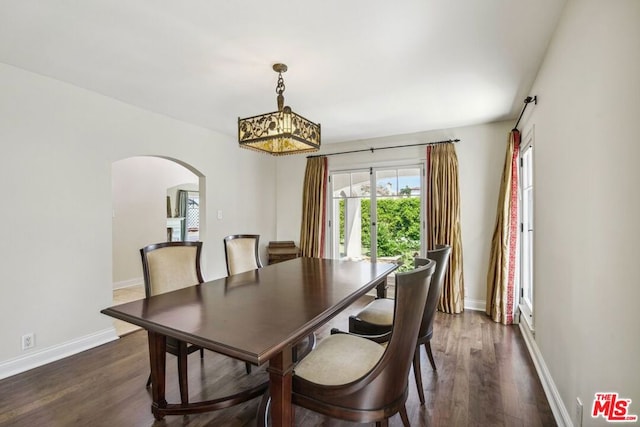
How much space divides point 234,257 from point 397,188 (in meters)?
2.64

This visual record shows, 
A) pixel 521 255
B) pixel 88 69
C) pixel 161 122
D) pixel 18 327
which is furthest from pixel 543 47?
Result: pixel 18 327

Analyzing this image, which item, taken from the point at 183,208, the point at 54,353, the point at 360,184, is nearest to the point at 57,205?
the point at 54,353

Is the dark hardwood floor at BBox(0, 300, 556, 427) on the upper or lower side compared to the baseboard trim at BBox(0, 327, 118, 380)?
lower

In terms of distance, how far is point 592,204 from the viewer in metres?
1.31

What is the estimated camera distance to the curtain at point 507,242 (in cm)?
320

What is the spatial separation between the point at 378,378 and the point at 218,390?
1.40m

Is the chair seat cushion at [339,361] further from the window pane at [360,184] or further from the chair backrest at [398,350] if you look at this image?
the window pane at [360,184]

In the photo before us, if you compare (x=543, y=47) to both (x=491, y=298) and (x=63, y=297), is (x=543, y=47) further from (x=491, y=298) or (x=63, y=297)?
(x=63, y=297)

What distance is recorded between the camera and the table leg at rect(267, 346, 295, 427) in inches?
48.2

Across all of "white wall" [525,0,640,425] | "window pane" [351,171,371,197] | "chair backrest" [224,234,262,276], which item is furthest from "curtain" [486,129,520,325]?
"chair backrest" [224,234,262,276]

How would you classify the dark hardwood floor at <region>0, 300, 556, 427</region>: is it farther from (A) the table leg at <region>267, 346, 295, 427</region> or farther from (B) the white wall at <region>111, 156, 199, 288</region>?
(B) the white wall at <region>111, 156, 199, 288</region>

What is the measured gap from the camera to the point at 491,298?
138 inches

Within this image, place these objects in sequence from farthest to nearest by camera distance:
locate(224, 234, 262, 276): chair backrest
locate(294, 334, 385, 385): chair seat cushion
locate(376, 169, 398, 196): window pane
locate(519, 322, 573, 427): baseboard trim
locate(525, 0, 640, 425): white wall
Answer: locate(376, 169, 398, 196): window pane < locate(224, 234, 262, 276): chair backrest < locate(519, 322, 573, 427): baseboard trim < locate(294, 334, 385, 385): chair seat cushion < locate(525, 0, 640, 425): white wall

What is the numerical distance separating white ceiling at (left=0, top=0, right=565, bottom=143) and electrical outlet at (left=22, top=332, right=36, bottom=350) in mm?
2196
